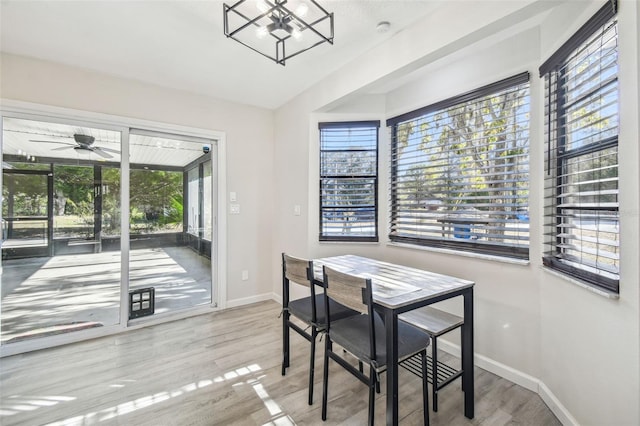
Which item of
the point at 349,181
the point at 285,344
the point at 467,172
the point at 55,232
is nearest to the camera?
the point at 285,344

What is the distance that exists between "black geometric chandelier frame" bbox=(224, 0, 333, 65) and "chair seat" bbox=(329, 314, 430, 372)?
176 centimetres

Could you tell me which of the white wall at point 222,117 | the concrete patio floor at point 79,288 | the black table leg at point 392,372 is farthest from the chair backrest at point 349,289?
the concrete patio floor at point 79,288

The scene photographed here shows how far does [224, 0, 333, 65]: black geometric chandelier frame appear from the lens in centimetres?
168

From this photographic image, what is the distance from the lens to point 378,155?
3.16 m

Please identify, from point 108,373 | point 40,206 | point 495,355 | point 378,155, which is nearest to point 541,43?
point 378,155

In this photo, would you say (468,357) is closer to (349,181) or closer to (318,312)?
(318,312)

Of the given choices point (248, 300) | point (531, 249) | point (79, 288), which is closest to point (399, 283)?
point (531, 249)

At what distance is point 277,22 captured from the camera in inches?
69.8

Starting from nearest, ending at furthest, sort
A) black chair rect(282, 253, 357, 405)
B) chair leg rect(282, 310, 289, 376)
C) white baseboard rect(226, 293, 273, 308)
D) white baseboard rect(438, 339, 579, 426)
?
white baseboard rect(438, 339, 579, 426)
black chair rect(282, 253, 357, 405)
chair leg rect(282, 310, 289, 376)
white baseboard rect(226, 293, 273, 308)

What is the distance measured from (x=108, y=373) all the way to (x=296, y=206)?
7.55 feet

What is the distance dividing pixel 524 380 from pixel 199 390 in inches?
91.2

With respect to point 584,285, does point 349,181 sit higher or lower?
higher

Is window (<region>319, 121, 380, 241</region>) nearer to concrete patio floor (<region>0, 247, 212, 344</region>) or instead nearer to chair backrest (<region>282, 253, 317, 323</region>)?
chair backrest (<region>282, 253, 317, 323</region>)

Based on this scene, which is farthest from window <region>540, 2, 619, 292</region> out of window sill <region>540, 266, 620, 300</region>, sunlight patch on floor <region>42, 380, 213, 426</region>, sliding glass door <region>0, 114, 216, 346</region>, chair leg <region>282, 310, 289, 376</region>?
sliding glass door <region>0, 114, 216, 346</region>
